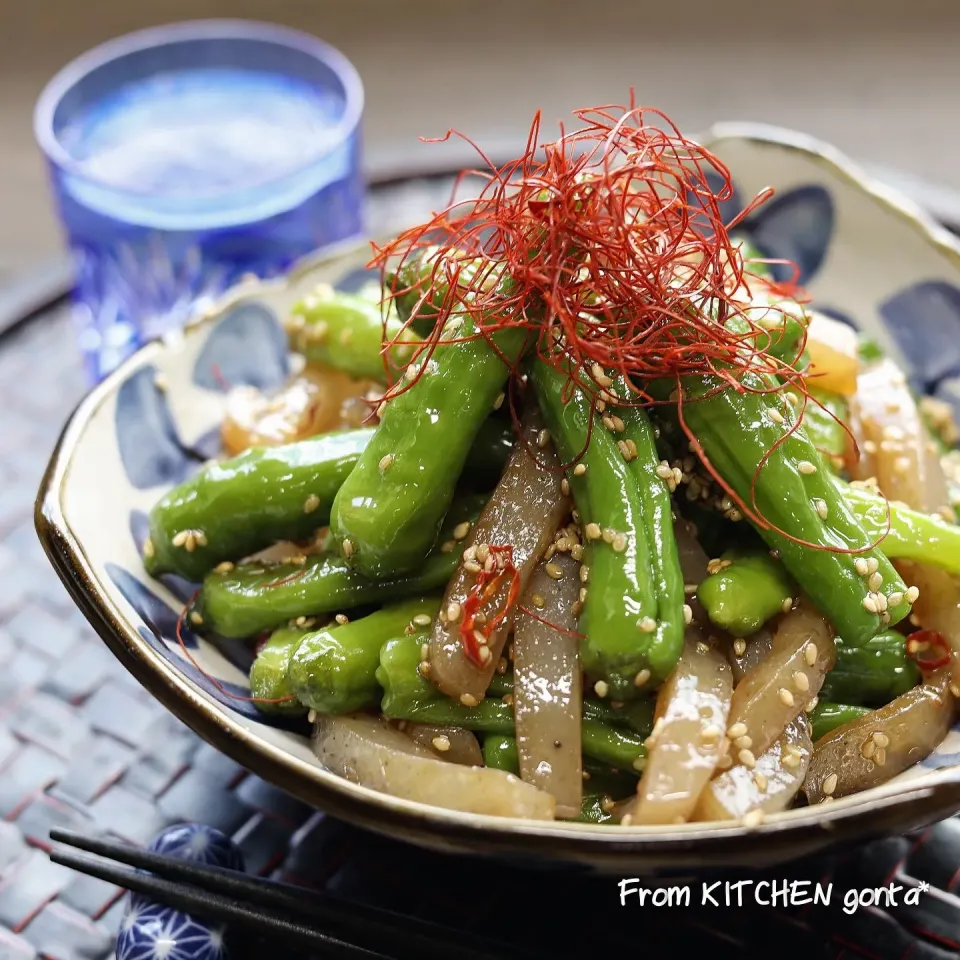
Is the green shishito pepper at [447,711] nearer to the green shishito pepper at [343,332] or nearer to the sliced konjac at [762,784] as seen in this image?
the sliced konjac at [762,784]

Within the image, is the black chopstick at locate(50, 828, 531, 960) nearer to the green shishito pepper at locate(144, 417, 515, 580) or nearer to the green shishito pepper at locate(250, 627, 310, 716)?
the green shishito pepper at locate(250, 627, 310, 716)

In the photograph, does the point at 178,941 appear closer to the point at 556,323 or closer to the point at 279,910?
the point at 279,910

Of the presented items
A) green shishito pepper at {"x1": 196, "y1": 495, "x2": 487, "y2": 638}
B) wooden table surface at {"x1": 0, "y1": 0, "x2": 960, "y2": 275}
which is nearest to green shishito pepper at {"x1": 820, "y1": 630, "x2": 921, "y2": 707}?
green shishito pepper at {"x1": 196, "y1": 495, "x2": 487, "y2": 638}

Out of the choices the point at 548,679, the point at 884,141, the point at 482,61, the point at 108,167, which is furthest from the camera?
the point at 482,61

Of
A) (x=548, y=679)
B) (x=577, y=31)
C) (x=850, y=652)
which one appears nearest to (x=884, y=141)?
(x=577, y=31)

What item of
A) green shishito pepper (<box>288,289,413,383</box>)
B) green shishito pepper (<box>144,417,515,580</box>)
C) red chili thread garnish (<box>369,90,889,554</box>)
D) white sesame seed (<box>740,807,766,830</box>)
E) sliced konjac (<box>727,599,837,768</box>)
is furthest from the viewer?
green shishito pepper (<box>288,289,413,383</box>)

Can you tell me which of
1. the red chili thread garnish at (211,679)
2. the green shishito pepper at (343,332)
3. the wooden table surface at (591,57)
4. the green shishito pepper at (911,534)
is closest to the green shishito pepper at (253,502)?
the red chili thread garnish at (211,679)

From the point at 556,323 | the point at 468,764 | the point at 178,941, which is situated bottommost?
the point at 178,941
